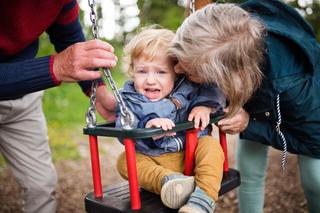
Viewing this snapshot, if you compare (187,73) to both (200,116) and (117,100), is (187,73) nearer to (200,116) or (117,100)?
(200,116)

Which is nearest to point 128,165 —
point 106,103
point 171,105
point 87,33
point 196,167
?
point 196,167

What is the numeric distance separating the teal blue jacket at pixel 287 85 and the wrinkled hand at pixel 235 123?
0.09 ft

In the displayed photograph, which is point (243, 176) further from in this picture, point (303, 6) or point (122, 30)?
point (122, 30)

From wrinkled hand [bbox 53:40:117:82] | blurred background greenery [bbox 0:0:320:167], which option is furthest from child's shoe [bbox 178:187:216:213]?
blurred background greenery [bbox 0:0:320:167]

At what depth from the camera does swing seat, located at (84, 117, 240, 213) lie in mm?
1442

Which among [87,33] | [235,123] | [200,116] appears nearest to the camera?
[200,116]

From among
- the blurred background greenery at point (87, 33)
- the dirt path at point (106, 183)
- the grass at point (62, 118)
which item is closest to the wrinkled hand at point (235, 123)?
the blurred background greenery at point (87, 33)

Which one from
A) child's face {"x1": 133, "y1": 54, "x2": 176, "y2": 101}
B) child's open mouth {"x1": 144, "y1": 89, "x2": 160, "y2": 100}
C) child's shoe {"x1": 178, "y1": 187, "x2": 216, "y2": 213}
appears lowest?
child's shoe {"x1": 178, "y1": 187, "x2": 216, "y2": 213}

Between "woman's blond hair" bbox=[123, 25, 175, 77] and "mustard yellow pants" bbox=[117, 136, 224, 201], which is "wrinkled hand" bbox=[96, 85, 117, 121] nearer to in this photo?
"woman's blond hair" bbox=[123, 25, 175, 77]

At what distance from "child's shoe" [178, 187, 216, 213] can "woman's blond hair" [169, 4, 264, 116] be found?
41 centimetres

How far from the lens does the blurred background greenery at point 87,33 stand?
366 centimetres

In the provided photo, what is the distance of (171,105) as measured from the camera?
5.79 ft

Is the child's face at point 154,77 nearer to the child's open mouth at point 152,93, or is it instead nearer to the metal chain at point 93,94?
the child's open mouth at point 152,93

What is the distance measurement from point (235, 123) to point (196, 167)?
1.50 ft
